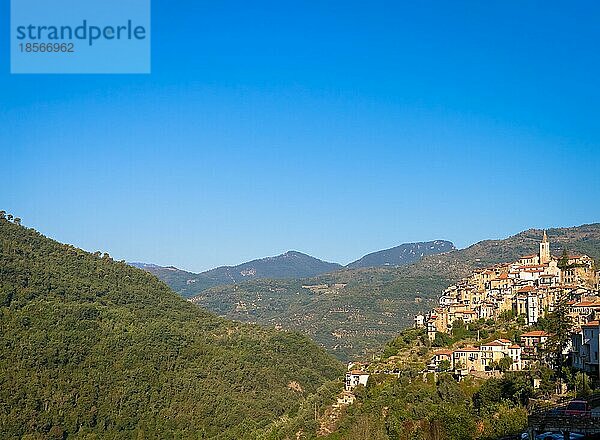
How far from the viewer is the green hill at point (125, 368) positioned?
177 feet

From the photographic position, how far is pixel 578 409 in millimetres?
22312

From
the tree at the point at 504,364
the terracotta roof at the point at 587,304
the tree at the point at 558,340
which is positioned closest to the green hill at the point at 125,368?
the tree at the point at 504,364

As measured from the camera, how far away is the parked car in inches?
845

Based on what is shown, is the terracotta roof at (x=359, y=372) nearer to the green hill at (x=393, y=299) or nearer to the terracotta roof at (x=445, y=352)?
the terracotta roof at (x=445, y=352)

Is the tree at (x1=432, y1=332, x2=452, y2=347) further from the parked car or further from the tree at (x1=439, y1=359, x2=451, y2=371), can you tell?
the parked car

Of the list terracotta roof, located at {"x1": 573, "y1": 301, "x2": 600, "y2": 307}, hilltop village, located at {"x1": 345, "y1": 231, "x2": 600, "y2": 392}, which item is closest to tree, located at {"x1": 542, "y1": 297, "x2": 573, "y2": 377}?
hilltop village, located at {"x1": 345, "y1": 231, "x2": 600, "y2": 392}

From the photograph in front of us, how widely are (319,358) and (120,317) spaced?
17484 millimetres

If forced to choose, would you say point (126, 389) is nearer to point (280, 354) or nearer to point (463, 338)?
point (280, 354)

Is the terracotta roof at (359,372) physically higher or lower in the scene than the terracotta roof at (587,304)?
lower

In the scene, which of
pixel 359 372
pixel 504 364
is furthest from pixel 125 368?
pixel 504 364

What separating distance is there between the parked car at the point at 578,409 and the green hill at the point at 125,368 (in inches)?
1077

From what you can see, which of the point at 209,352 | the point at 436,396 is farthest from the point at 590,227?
the point at 436,396

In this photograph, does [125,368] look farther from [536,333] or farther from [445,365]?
[536,333]

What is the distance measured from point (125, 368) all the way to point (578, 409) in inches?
1719
